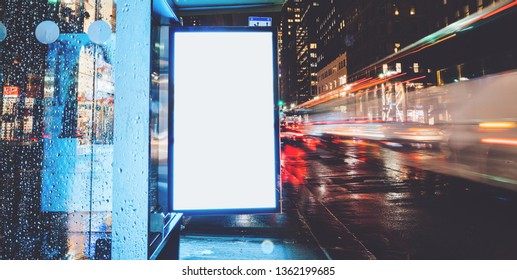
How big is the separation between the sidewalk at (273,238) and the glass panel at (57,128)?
1796mm

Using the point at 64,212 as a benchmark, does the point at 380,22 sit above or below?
above

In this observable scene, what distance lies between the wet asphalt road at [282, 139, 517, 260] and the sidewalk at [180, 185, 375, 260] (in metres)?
0.33

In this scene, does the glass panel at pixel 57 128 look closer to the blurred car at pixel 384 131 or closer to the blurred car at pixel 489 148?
the blurred car at pixel 489 148

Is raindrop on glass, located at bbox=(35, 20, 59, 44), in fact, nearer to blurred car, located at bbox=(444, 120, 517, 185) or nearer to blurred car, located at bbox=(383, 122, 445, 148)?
blurred car, located at bbox=(444, 120, 517, 185)

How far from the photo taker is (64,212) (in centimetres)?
242

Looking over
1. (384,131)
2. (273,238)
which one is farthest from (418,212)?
(384,131)

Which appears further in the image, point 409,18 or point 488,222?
point 409,18

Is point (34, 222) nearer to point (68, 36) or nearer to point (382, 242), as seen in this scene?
point (68, 36)

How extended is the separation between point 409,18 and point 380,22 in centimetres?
506

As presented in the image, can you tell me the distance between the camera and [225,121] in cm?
244

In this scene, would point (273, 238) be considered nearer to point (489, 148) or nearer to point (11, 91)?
point (11, 91)

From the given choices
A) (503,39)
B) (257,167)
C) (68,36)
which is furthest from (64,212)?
(503,39)

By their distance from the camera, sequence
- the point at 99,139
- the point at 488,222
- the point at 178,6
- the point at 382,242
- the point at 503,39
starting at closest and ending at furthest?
the point at 99,139, the point at 178,6, the point at 382,242, the point at 488,222, the point at 503,39

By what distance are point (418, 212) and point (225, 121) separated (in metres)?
5.26
